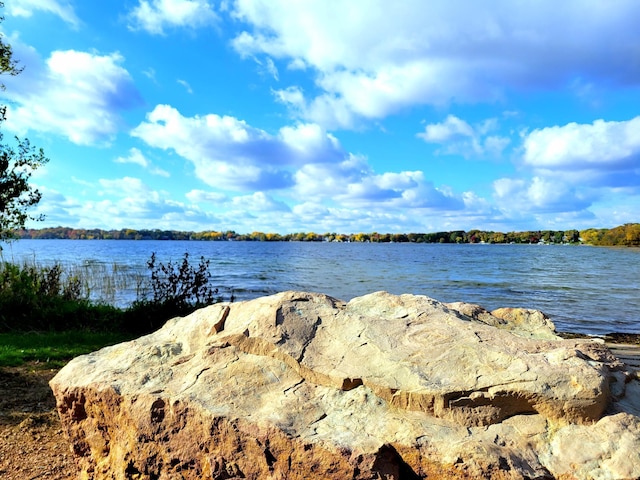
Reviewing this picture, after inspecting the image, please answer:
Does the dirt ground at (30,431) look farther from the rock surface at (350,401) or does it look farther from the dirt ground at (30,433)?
the rock surface at (350,401)

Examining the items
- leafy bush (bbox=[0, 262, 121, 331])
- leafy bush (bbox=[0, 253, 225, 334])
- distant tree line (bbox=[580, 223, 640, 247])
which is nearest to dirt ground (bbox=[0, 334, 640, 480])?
leafy bush (bbox=[0, 253, 225, 334])

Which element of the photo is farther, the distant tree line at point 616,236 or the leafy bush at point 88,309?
the distant tree line at point 616,236

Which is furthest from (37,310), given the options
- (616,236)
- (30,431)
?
(616,236)

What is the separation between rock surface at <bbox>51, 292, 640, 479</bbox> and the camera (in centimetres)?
321

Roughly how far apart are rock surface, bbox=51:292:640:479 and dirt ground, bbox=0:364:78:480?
0.84 meters

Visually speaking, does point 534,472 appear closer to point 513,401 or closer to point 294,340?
point 513,401

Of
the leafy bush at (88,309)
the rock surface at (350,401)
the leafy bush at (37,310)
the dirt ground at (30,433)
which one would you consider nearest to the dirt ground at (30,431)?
the dirt ground at (30,433)

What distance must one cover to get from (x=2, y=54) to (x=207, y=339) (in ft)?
31.9

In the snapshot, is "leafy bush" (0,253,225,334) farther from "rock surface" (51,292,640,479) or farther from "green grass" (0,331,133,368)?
"rock surface" (51,292,640,479)

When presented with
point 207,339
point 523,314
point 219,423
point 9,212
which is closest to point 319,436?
point 219,423

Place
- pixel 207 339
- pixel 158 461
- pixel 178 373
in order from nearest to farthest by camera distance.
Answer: pixel 158 461
pixel 178 373
pixel 207 339

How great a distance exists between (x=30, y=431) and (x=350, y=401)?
15.3 feet

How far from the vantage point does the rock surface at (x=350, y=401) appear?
3.21 m

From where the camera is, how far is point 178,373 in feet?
13.6
